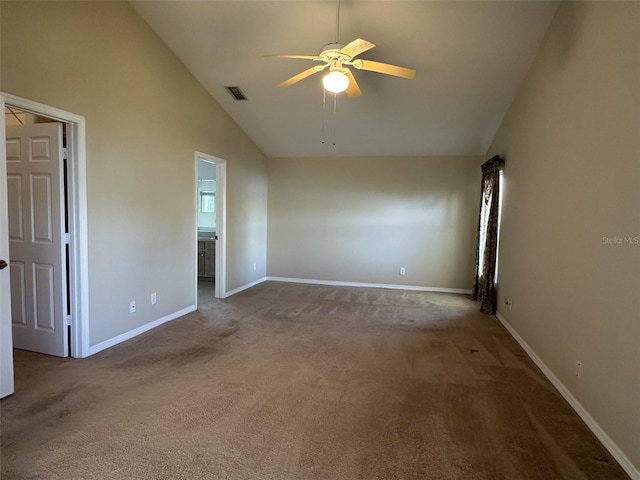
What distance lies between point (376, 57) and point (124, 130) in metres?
2.71

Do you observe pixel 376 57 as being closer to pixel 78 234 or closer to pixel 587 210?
pixel 587 210

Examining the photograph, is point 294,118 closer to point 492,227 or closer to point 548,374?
point 492,227

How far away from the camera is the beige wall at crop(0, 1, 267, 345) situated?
2674 mm

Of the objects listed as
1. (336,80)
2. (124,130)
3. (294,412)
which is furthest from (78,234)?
(336,80)

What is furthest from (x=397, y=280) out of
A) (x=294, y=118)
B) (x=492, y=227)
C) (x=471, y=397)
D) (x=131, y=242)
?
(x=131, y=242)

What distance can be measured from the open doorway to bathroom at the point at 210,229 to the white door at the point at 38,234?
1858 mm

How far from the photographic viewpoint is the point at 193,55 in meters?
4.10

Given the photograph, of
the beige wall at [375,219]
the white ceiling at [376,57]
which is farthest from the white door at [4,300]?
the beige wall at [375,219]

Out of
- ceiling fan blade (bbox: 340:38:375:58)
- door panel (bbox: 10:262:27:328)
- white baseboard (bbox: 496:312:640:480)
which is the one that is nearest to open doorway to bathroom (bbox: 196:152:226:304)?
door panel (bbox: 10:262:27:328)

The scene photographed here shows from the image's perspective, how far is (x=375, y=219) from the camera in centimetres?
657

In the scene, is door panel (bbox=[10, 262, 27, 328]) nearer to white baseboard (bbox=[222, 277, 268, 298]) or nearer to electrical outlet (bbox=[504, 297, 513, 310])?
white baseboard (bbox=[222, 277, 268, 298])

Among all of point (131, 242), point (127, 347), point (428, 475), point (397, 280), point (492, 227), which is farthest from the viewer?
point (397, 280)

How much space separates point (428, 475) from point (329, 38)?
12.4 feet

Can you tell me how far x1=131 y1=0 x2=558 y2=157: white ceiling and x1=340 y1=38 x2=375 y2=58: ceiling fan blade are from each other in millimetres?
Answer: 933
